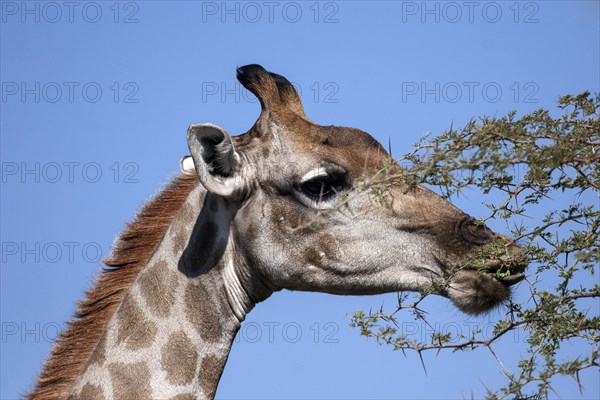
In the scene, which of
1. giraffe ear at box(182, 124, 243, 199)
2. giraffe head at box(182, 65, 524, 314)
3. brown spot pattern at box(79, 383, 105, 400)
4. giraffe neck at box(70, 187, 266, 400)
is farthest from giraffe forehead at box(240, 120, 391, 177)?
brown spot pattern at box(79, 383, 105, 400)

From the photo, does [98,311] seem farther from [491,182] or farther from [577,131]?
[577,131]

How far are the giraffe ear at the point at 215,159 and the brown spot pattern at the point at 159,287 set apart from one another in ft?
3.00

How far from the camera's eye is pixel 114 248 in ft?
28.3

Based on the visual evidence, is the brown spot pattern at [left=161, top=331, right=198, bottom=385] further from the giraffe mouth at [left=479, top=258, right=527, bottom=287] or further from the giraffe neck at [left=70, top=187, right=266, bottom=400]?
the giraffe mouth at [left=479, top=258, right=527, bottom=287]

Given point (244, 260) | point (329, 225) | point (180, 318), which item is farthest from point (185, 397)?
point (329, 225)

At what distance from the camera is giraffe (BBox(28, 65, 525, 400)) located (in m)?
7.85

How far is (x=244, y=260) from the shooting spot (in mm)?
8250

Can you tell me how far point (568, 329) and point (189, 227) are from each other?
359 cm

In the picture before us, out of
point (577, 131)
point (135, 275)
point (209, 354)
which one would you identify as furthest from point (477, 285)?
point (135, 275)

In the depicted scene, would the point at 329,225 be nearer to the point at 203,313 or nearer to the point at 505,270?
the point at 203,313

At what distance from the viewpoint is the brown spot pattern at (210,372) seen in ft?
25.8

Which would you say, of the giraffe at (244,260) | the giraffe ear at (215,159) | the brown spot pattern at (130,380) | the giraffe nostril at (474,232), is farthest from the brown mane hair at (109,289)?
the giraffe nostril at (474,232)

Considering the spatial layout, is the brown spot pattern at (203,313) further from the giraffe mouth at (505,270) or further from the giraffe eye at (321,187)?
the giraffe mouth at (505,270)

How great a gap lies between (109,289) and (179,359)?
3.62 ft
